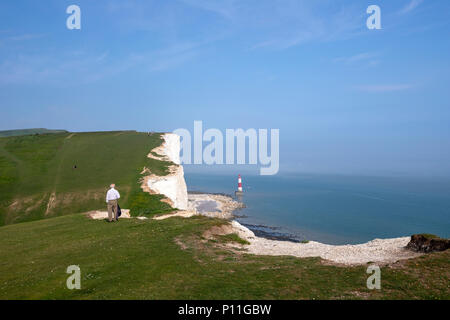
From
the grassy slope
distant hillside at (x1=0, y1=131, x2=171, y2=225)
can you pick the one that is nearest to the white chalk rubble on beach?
the grassy slope

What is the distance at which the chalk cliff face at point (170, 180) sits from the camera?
1810 inches

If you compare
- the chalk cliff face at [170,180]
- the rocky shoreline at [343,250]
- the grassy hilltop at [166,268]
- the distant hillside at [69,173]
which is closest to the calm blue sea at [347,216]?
the chalk cliff face at [170,180]

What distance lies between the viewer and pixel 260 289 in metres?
12.7

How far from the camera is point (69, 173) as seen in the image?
48844 mm

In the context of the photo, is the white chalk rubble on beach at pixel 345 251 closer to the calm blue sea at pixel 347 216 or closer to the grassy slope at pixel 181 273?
the grassy slope at pixel 181 273

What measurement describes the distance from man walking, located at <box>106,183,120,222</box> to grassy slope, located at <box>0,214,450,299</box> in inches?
190

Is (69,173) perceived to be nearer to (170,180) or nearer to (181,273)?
(170,180)

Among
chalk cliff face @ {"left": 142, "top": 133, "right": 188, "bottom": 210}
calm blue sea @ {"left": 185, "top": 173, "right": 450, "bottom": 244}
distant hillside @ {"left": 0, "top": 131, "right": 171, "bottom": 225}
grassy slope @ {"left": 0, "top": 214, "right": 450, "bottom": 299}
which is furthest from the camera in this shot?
calm blue sea @ {"left": 185, "top": 173, "right": 450, "bottom": 244}

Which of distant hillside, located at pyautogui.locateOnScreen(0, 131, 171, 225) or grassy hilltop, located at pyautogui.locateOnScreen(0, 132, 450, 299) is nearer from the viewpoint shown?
grassy hilltop, located at pyautogui.locateOnScreen(0, 132, 450, 299)

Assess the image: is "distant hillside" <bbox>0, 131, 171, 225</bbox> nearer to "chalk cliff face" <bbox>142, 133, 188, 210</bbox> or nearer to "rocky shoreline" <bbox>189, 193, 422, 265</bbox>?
"chalk cliff face" <bbox>142, 133, 188, 210</bbox>

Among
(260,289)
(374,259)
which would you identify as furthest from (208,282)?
(374,259)

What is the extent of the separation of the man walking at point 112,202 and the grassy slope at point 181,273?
4.83 meters

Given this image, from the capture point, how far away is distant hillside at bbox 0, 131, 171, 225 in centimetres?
3778

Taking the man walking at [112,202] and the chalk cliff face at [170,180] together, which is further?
the chalk cliff face at [170,180]
